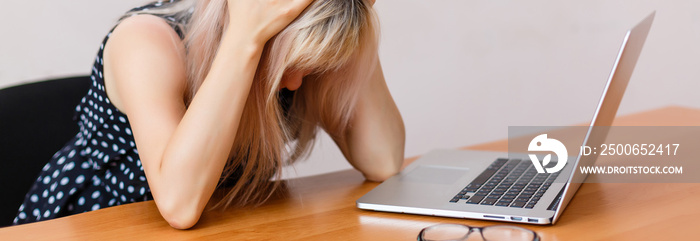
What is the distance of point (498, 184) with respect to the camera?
100cm

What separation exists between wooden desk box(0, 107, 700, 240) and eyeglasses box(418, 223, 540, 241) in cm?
3

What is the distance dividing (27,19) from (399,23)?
128cm

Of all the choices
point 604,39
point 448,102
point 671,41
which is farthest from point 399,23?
point 671,41

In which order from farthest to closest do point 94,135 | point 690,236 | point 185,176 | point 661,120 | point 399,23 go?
point 399,23 < point 661,120 < point 94,135 < point 185,176 < point 690,236

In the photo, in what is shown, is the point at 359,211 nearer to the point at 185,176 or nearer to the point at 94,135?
the point at 185,176

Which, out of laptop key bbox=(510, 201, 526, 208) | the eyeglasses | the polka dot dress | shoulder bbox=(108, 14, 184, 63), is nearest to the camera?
the eyeglasses

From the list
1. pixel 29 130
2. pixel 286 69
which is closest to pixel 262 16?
pixel 286 69

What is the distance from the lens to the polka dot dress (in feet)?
3.78

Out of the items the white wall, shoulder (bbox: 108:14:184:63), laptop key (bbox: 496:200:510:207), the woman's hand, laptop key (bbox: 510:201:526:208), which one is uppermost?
the woman's hand

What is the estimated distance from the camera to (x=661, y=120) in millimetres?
1425

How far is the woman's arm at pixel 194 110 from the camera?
2.99 feet

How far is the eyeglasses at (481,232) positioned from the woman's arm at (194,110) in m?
0.32

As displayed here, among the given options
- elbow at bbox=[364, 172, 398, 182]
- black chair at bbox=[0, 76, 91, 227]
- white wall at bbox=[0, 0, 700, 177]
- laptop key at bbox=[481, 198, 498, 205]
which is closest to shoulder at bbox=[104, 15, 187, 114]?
black chair at bbox=[0, 76, 91, 227]

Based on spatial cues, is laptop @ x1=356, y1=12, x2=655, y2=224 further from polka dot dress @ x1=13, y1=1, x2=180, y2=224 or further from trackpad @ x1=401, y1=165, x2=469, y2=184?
polka dot dress @ x1=13, y1=1, x2=180, y2=224
